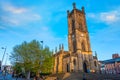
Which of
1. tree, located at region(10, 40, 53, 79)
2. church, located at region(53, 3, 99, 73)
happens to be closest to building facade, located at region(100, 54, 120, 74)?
church, located at region(53, 3, 99, 73)

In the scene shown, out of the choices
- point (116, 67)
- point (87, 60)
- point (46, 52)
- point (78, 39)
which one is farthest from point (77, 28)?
point (116, 67)

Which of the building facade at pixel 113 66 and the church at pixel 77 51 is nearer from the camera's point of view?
the church at pixel 77 51

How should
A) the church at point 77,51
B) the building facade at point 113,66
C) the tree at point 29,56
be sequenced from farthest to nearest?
the building facade at point 113,66 < the church at point 77,51 < the tree at point 29,56

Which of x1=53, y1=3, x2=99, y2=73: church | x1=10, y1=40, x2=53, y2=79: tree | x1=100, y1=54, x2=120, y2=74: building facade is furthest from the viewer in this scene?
x1=100, y1=54, x2=120, y2=74: building facade

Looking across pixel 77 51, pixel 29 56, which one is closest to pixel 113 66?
pixel 77 51

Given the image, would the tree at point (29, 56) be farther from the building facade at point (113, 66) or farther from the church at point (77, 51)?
the building facade at point (113, 66)

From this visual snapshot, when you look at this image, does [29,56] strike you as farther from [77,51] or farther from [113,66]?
[113,66]

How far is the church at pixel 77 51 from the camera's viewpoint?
47469mm

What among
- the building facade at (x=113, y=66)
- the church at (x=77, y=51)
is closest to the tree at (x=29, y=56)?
the church at (x=77, y=51)

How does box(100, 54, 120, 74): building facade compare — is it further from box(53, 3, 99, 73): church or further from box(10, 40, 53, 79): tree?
box(10, 40, 53, 79): tree

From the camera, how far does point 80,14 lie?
5809 cm

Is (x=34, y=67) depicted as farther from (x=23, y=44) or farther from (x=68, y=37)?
(x=68, y=37)

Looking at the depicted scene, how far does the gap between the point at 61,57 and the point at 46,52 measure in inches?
745

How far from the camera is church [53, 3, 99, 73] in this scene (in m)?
47.5
